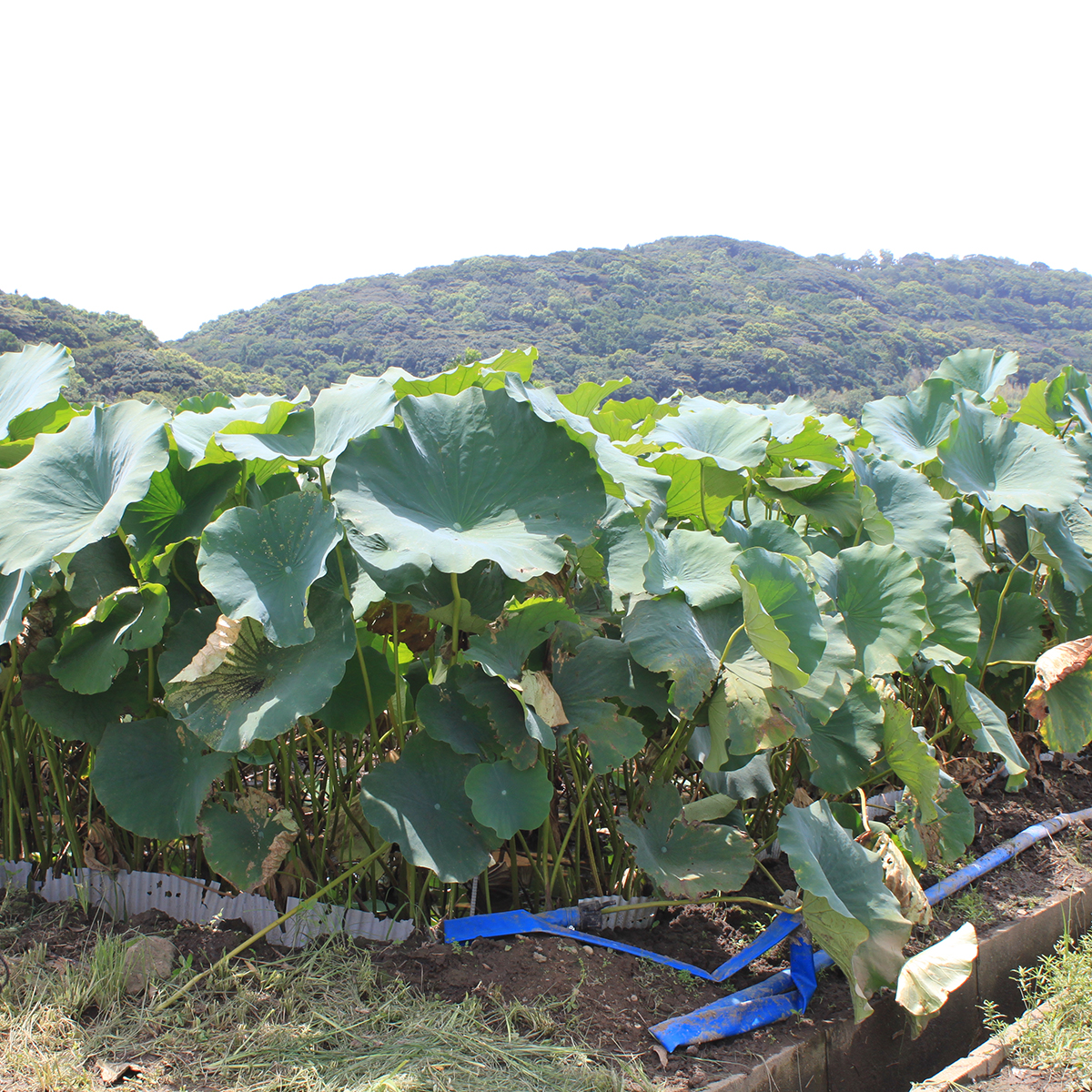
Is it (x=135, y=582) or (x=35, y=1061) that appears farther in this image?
(x=135, y=582)

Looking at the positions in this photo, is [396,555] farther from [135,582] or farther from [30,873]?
[30,873]

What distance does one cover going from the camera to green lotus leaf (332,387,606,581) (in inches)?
51.0

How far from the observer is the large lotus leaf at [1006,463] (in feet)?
7.49

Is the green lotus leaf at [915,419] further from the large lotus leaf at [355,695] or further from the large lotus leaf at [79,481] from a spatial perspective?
the large lotus leaf at [79,481]

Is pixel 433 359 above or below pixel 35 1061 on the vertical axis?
above

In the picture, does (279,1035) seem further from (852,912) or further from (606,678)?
(852,912)

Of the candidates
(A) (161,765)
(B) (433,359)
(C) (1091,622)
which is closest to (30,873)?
(A) (161,765)

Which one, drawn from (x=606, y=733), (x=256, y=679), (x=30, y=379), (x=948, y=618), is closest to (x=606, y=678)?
(x=606, y=733)

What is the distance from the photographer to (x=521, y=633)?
1.38 metres

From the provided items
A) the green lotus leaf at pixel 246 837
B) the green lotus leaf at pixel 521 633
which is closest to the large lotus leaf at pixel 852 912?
the green lotus leaf at pixel 521 633

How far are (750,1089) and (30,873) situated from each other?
148 centimetres

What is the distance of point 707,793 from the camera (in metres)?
1.98

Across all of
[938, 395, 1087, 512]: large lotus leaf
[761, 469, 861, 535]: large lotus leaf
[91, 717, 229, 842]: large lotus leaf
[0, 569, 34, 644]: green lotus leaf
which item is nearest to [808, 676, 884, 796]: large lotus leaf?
[761, 469, 861, 535]: large lotus leaf

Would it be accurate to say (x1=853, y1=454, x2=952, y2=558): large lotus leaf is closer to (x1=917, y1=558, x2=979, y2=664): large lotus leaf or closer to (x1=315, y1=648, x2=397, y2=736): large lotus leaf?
(x1=917, y1=558, x2=979, y2=664): large lotus leaf
